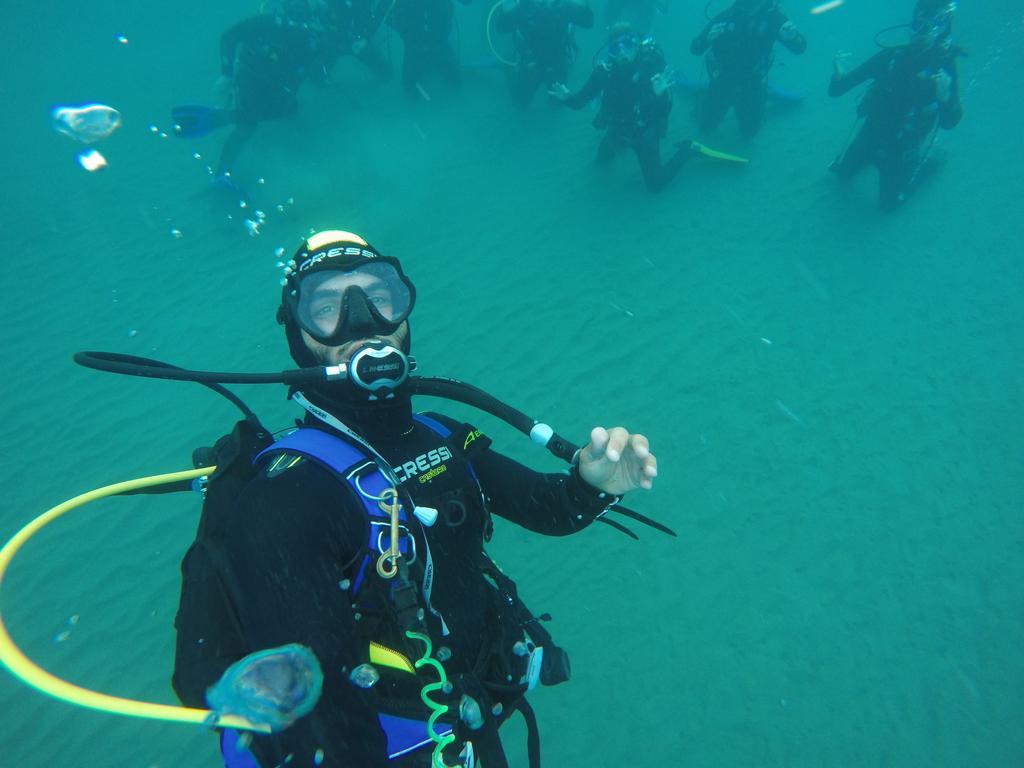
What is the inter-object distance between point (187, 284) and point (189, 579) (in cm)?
987

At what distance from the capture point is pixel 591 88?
9.28 m

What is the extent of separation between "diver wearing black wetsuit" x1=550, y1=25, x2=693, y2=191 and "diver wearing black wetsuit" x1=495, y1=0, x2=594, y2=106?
1.62 meters

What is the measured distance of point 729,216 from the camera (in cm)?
969

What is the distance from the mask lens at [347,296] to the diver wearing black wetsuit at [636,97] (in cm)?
818

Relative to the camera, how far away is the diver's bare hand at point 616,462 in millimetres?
1992

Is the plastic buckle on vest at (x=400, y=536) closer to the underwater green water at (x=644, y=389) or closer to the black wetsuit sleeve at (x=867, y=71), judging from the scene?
the underwater green water at (x=644, y=389)

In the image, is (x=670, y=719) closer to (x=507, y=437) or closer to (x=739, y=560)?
(x=739, y=560)

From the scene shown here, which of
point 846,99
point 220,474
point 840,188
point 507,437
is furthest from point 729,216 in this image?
point 220,474

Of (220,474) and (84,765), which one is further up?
(220,474)

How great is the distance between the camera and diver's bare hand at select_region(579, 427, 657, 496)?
199 centimetres

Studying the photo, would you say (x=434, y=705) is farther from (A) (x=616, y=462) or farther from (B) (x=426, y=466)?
(A) (x=616, y=462)

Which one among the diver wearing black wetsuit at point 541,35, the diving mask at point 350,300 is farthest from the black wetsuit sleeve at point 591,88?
the diving mask at point 350,300

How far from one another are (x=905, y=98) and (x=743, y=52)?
3047 millimetres

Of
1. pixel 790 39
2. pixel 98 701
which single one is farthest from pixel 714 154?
pixel 98 701
